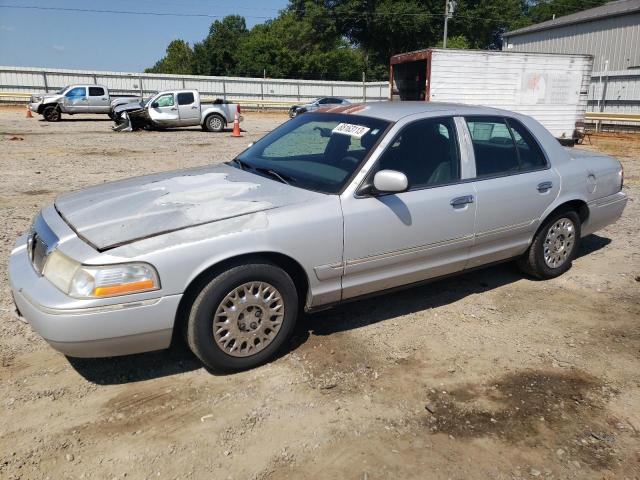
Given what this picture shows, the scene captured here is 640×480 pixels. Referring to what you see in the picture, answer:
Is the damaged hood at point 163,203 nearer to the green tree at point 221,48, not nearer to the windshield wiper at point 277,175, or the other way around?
the windshield wiper at point 277,175

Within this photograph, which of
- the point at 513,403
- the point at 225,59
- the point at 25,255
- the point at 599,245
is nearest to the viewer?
the point at 513,403

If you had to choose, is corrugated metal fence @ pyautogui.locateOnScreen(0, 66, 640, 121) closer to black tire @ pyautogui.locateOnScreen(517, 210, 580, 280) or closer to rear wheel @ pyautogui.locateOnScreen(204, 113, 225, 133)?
rear wheel @ pyautogui.locateOnScreen(204, 113, 225, 133)

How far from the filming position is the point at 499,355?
375 centimetres

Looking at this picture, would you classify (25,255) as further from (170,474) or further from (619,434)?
(619,434)

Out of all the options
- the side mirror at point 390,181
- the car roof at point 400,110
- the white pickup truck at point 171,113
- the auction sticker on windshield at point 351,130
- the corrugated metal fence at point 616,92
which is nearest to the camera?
the side mirror at point 390,181

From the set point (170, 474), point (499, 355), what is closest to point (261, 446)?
point (170, 474)

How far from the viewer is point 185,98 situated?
21.4 metres

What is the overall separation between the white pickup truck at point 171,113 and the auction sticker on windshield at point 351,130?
1826 centimetres

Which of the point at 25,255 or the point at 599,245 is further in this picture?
the point at 599,245

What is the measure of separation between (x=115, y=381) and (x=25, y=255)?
991 millimetres

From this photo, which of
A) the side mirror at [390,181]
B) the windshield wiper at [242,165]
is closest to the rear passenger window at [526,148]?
the side mirror at [390,181]

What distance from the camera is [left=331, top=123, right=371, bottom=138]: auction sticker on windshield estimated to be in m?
4.01

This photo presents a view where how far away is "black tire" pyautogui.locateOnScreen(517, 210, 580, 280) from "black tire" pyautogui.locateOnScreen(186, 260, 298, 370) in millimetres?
2495

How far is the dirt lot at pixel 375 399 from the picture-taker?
2.67m
